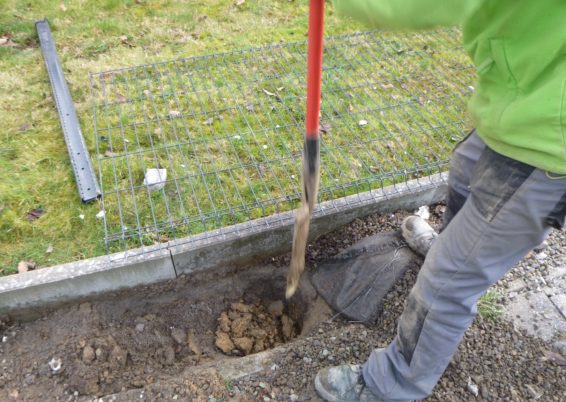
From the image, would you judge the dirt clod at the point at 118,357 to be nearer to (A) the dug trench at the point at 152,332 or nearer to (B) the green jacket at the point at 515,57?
(A) the dug trench at the point at 152,332

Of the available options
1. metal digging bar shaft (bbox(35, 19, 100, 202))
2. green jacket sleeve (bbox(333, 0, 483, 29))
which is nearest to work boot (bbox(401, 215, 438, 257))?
green jacket sleeve (bbox(333, 0, 483, 29))

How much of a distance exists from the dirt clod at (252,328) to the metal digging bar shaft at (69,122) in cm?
117

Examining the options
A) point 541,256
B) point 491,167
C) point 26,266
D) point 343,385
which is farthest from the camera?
point 541,256

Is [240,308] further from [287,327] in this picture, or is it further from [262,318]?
[287,327]

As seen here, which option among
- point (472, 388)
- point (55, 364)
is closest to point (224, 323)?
point (55, 364)

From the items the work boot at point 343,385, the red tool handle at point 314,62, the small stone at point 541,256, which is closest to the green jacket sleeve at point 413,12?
the red tool handle at point 314,62

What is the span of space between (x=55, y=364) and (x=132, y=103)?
2.02 metres

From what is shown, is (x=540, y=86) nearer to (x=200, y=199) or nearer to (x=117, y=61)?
(x=200, y=199)

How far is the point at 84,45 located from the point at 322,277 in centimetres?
324

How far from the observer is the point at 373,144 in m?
3.32

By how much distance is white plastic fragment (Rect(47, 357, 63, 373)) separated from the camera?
2.34 m

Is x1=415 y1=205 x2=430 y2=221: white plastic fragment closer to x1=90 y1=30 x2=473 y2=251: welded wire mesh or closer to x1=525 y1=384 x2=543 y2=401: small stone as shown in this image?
x1=90 y1=30 x2=473 y2=251: welded wire mesh

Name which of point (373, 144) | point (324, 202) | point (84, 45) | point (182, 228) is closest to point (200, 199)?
point (182, 228)

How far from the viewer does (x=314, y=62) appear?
1713 mm
